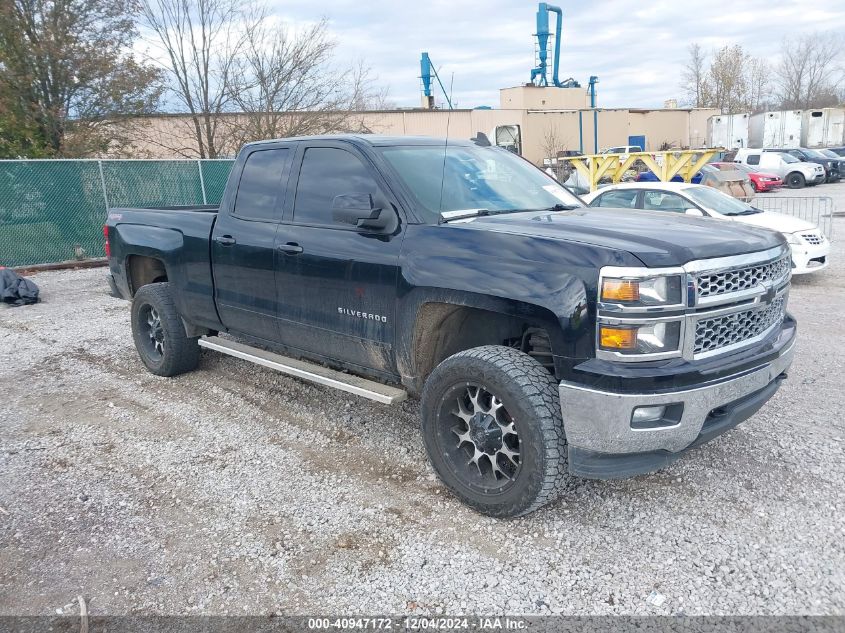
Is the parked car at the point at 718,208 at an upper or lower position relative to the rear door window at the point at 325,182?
lower

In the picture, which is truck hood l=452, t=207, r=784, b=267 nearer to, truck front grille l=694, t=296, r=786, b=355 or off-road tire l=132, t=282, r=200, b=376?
truck front grille l=694, t=296, r=786, b=355

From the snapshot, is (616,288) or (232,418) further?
(232,418)

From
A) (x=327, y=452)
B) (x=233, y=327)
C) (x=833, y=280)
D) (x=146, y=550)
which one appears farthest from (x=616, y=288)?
(x=833, y=280)

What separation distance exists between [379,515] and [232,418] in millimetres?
1941

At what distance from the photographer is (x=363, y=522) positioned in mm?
3520

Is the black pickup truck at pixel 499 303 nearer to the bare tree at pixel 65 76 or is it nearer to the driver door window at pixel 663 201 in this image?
the driver door window at pixel 663 201

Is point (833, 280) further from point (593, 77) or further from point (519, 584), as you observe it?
point (593, 77)

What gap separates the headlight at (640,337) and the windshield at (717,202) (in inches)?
280

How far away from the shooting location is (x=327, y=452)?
4391mm

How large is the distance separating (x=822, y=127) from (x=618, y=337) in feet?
152

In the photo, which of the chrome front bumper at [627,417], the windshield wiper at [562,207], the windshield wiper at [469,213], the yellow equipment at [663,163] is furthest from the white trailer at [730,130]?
the chrome front bumper at [627,417]

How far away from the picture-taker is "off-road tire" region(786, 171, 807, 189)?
28203 mm

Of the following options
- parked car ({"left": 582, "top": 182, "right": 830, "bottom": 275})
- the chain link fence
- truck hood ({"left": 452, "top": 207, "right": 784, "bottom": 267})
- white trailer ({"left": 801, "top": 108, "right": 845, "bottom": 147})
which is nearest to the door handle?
truck hood ({"left": 452, "top": 207, "right": 784, "bottom": 267})

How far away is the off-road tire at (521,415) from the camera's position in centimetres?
316
